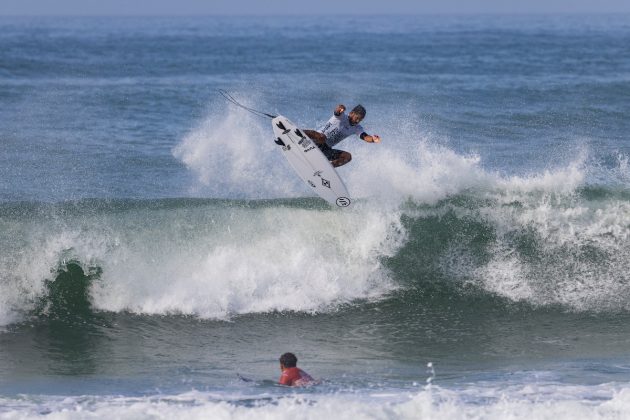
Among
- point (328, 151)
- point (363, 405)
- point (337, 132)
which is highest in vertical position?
point (337, 132)

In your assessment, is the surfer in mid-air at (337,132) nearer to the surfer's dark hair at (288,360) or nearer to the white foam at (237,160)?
the white foam at (237,160)

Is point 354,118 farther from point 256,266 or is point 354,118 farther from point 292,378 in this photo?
point 292,378

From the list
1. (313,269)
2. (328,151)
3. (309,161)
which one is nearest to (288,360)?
(313,269)

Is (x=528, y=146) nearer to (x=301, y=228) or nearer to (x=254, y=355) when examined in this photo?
(x=301, y=228)

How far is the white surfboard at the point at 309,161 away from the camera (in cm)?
1385

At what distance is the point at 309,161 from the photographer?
46.0 feet

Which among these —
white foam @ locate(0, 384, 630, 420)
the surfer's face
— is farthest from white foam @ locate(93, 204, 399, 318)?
white foam @ locate(0, 384, 630, 420)

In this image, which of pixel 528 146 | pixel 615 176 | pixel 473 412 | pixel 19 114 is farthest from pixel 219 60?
pixel 473 412

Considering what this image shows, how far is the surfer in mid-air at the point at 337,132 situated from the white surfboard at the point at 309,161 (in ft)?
0.66

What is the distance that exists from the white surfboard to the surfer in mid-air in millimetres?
200

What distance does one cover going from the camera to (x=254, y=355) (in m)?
11.8

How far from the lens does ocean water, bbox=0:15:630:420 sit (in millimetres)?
10258

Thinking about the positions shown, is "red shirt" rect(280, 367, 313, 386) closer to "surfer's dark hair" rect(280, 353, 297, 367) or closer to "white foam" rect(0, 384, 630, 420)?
"surfer's dark hair" rect(280, 353, 297, 367)

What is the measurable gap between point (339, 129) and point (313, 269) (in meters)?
2.24
